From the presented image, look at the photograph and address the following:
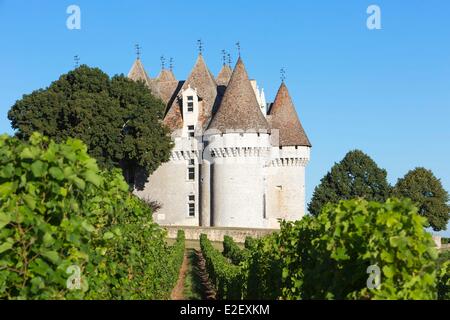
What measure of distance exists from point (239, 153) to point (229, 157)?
681mm

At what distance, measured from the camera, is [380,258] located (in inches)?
294

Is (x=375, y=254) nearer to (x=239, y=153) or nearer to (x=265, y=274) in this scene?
(x=265, y=274)

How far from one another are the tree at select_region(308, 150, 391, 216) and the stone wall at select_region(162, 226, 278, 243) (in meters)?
22.7

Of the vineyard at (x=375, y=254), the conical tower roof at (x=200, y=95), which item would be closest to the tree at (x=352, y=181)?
the conical tower roof at (x=200, y=95)

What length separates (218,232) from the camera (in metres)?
44.2

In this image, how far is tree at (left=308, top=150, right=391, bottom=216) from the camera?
6600 cm

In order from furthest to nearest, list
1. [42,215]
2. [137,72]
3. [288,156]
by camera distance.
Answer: [137,72] < [288,156] < [42,215]

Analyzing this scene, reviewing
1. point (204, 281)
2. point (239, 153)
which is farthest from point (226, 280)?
point (239, 153)

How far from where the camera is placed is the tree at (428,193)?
228 feet

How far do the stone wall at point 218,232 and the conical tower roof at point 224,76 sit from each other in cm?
1162

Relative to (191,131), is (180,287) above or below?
below

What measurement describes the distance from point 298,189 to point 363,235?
42.4 meters

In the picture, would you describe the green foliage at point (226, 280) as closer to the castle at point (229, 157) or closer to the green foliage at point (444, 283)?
the green foliage at point (444, 283)
